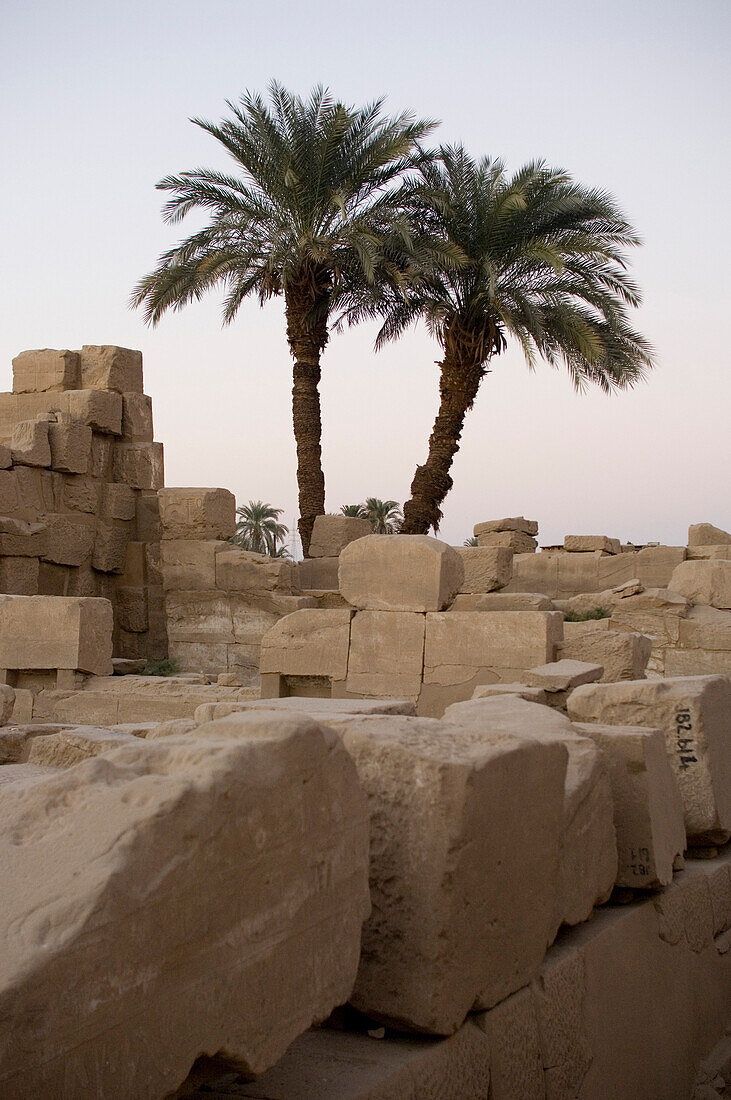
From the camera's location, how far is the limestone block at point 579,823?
242 cm

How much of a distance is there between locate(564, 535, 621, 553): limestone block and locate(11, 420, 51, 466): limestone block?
7.20m

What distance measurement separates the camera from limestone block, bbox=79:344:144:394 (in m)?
12.7

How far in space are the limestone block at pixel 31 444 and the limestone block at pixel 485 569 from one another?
5131 mm

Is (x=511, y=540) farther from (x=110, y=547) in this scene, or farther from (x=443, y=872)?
(x=443, y=872)

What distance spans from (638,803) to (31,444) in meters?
10.0

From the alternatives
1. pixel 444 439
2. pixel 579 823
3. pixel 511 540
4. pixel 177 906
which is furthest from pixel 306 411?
pixel 177 906

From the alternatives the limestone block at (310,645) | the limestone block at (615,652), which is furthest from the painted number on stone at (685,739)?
the limestone block at (310,645)

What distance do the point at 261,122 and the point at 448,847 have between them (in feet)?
50.3

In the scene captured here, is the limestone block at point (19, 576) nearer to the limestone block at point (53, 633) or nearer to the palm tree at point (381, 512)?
the limestone block at point (53, 633)

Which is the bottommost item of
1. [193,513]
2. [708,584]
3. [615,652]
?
[615,652]

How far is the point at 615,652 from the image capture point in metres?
6.48

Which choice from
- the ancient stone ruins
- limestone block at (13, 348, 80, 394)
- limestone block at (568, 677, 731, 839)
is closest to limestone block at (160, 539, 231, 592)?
limestone block at (13, 348, 80, 394)

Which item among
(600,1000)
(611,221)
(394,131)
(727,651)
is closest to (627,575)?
(727,651)

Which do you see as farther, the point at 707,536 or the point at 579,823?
the point at 707,536
